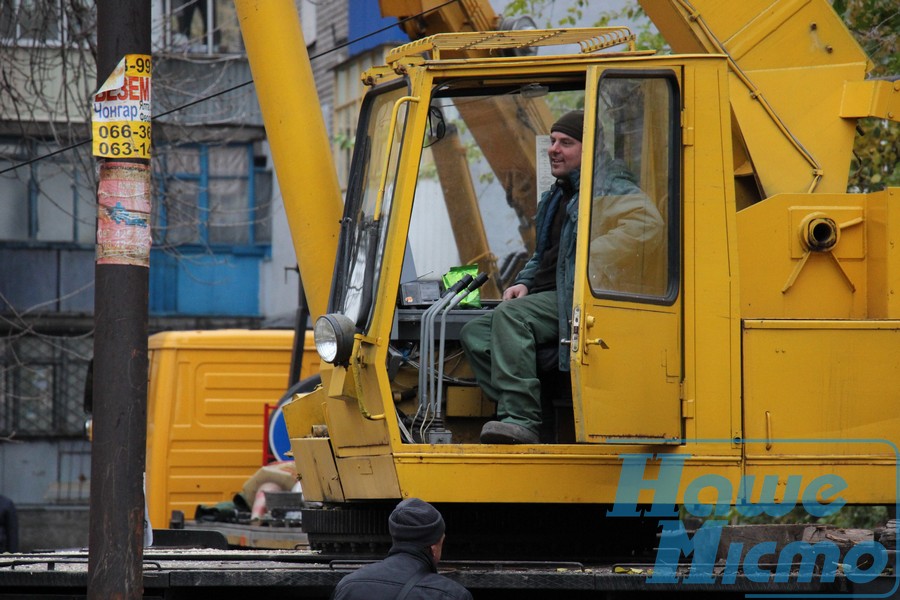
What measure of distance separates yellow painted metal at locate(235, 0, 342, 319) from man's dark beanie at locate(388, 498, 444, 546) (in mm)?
2079

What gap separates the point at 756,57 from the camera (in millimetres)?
6207

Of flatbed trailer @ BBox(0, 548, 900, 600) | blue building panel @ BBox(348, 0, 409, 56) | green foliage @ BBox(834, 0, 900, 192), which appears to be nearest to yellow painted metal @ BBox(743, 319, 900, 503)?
flatbed trailer @ BBox(0, 548, 900, 600)

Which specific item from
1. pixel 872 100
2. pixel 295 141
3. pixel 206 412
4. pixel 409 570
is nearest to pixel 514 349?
pixel 409 570

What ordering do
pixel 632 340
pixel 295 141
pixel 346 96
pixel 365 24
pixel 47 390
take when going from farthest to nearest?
pixel 47 390 < pixel 346 96 < pixel 365 24 < pixel 295 141 < pixel 632 340

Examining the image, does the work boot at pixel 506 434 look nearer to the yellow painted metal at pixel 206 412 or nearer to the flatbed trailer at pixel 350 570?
the flatbed trailer at pixel 350 570

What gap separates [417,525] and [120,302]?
1.35m

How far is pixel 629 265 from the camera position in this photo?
5.25 m

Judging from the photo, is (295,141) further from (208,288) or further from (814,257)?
(208,288)

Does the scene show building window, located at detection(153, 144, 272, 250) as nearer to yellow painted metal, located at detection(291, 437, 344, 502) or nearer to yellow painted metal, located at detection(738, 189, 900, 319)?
yellow painted metal, located at detection(291, 437, 344, 502)

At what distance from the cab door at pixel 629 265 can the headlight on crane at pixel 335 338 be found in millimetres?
932

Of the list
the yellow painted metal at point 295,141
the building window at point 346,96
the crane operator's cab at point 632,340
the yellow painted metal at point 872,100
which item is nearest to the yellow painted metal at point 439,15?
the yellow painted metal at point 295,141

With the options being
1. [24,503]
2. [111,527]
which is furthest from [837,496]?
[24,503]

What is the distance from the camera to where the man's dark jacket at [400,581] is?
450 cm

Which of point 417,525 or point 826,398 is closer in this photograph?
point 417,525
